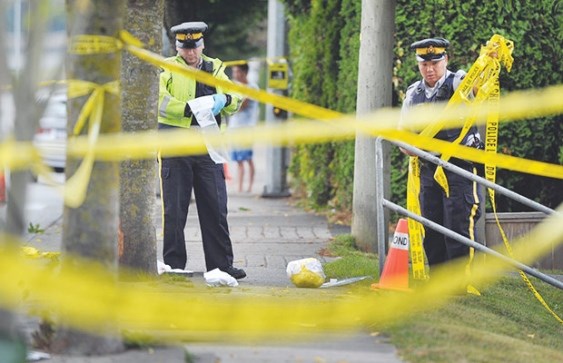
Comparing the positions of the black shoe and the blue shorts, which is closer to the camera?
the black shoe

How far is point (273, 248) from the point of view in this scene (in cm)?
1177

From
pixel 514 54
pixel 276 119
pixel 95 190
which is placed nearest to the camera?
A: pixel 95 190

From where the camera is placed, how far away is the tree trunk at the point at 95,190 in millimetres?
6359

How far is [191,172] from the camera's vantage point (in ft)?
31.6

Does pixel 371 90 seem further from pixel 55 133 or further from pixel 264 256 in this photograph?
pixel 55 133

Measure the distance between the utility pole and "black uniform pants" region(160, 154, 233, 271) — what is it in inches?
343

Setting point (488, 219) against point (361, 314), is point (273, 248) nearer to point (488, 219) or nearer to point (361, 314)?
point (488, 219)

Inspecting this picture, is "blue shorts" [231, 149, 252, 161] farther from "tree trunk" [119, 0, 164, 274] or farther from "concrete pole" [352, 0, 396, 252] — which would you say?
"tree trunk" [119, 0, 164, 274]

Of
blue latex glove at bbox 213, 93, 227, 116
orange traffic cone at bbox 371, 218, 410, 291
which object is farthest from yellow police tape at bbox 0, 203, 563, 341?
blue latex glove at bbox 213, 93, 227, 116

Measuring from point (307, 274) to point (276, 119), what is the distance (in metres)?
9.87

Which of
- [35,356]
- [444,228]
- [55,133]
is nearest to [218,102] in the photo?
[444,228]

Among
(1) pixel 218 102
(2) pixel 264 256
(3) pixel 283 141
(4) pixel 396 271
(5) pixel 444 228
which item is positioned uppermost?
(1) pixel 218 102

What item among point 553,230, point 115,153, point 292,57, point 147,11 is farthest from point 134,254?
point 292,57

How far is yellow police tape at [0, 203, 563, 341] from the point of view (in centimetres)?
638
